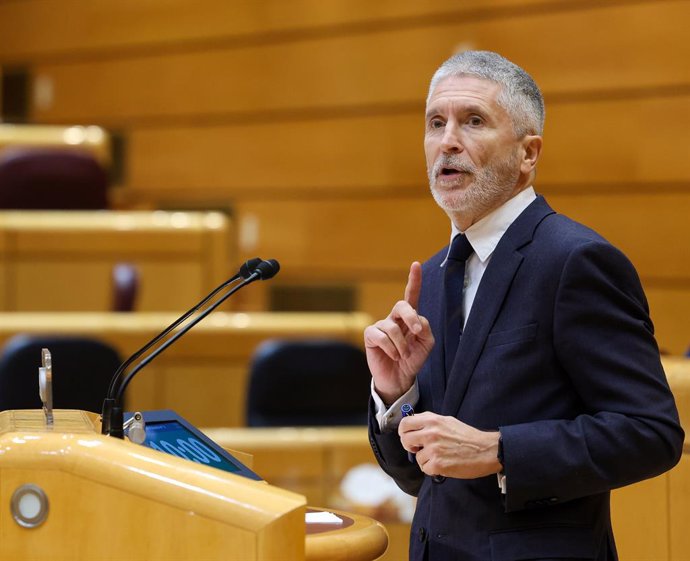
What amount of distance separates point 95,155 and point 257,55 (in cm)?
111

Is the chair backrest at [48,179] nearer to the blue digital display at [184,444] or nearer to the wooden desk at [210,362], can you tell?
the wooden desk at [210,362]

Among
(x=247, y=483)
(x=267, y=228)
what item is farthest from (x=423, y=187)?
(x=247, y=483)

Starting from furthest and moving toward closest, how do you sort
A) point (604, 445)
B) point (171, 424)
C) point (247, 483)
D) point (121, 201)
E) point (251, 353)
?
1. point (121, 201)
2. point (251, 353)
3. point (171, 424)
4. point (604, 445)
5. point (247, 483)

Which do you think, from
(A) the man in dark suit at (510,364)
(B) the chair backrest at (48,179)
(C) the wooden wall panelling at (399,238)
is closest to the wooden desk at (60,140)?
(B) the chair backrest at (48,179)

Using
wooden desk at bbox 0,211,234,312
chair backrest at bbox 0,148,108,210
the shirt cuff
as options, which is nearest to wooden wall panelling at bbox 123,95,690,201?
chair backrest at bbox 0,148,108,210

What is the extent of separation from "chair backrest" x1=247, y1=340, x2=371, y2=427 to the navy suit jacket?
186 cm

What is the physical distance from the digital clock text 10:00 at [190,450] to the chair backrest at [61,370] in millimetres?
1564

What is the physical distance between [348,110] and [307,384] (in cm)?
218

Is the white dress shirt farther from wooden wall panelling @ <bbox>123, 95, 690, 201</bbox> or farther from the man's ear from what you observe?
wooden wall panelling @ <bbox>123, 95, 690, 201</bbox>

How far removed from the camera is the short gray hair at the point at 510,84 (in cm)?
136

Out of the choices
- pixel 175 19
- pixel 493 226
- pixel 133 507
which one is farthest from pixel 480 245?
pixel 175 19

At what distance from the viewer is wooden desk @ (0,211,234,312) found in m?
3.84

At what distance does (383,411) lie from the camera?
55.4 inches

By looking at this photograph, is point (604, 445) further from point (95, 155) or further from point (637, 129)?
point (95, 155)
